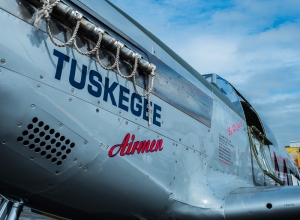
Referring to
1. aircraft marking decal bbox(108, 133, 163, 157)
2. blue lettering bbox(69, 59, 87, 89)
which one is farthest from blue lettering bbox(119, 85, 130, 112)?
blue lettering bbox(69, 59, 87, 89)

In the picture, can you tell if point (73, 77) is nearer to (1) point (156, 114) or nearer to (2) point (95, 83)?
(2) point (95, 83)

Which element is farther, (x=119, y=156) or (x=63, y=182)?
(x=119, y=156)

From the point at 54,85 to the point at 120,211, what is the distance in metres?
1.29

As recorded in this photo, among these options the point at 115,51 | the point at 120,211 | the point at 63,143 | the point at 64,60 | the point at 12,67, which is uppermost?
the point at 115,51

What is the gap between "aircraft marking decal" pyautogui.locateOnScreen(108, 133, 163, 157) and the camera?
2.72 m

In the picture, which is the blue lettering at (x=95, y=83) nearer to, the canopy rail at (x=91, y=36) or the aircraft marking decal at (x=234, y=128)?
the canopy rail at (x=91, y=36)

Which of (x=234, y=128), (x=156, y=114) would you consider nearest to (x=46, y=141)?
(x=156, y=114)

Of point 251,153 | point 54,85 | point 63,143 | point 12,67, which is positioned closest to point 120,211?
point 63,143

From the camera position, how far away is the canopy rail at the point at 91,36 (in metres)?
2.23

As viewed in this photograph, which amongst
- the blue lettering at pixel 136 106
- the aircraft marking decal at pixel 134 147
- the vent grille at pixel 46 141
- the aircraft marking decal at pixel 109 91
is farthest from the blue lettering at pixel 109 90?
the vent grille at pixel 46 141

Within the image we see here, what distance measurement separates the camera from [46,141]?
2.32 meters

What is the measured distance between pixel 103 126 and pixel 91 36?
0.68m

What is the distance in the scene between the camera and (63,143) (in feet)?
7.85

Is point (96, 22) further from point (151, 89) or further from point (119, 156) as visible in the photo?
point (119, 156)
